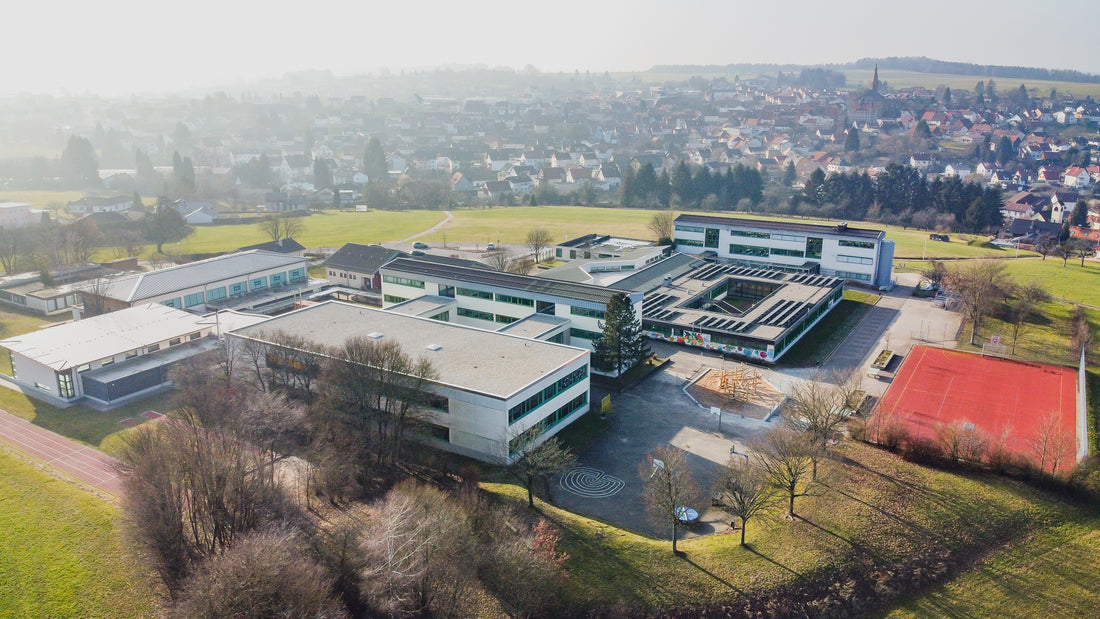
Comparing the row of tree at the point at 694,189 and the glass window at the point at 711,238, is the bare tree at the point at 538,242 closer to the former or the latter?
the glass window at the point at 711,238

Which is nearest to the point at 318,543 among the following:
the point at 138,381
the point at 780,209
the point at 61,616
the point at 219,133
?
the point at 61,616

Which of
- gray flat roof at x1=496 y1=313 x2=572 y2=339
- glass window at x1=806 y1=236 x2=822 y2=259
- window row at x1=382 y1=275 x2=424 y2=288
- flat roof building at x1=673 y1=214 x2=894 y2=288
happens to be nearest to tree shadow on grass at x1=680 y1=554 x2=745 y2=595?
gray flat roof at x1=496 y1=313 x2=572 y2=339

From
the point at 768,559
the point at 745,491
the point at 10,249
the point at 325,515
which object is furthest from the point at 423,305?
the point at 10,249

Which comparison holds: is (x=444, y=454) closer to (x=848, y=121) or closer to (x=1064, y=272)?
(x=1064, y=272)

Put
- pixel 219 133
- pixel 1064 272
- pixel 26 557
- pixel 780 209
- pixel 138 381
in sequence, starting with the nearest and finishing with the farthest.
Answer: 1. pixel 26 557
2. pixel 138 381
3. pixel 1064 272
4. pixel 780 209
5. pixel 219 133

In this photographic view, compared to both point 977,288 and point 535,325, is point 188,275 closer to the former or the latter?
point 535,325

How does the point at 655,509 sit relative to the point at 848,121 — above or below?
below

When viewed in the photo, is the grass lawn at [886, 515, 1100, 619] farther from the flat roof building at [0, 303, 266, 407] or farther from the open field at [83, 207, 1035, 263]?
the open field at [83, 207, 1035, 263]
